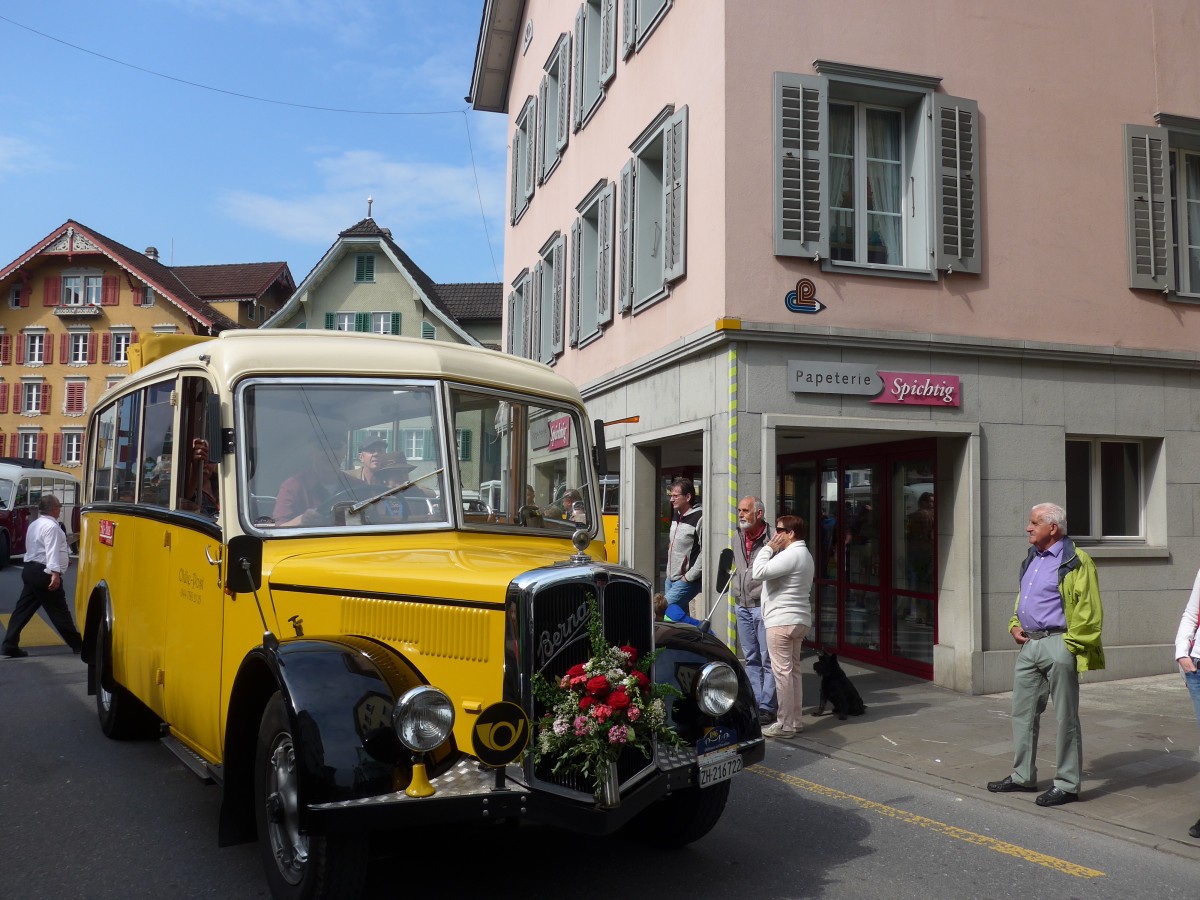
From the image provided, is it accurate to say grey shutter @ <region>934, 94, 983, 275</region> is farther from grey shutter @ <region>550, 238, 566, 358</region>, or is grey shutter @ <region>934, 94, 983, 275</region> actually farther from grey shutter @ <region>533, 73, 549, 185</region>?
grey shutter @ <region>533, 73, 549, 185</region>

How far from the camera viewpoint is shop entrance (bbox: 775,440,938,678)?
1130cm

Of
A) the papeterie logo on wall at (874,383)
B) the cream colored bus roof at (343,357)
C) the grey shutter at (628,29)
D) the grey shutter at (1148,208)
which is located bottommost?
the cream colored bus roof at (343,357)

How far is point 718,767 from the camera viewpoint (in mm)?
4605

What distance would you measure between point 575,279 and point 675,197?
4815 millimetres

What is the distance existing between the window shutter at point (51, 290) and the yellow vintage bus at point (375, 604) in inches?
1950

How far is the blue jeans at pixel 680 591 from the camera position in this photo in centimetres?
994

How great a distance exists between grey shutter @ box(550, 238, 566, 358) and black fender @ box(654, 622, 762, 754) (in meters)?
12.7

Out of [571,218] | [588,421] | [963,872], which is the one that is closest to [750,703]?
[963,872]

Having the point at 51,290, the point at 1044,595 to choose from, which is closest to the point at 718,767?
the point at 1044,595

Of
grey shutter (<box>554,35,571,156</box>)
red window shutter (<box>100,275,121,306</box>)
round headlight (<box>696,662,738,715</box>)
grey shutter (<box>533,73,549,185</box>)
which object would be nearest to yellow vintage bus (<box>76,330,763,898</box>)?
round headlight (<box>696,662,738,715</box>)

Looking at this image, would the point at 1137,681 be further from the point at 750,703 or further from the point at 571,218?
the point at 571,218

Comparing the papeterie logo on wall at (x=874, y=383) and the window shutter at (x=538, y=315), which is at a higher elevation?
the window shutter at (x=538, y=315)

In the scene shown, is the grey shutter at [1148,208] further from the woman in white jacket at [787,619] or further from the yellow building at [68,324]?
the yellow building at [68,324]

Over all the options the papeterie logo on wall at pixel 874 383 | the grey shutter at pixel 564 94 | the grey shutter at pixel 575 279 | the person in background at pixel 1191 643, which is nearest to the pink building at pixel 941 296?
the papeterie logo on wall at pixel 874 383
